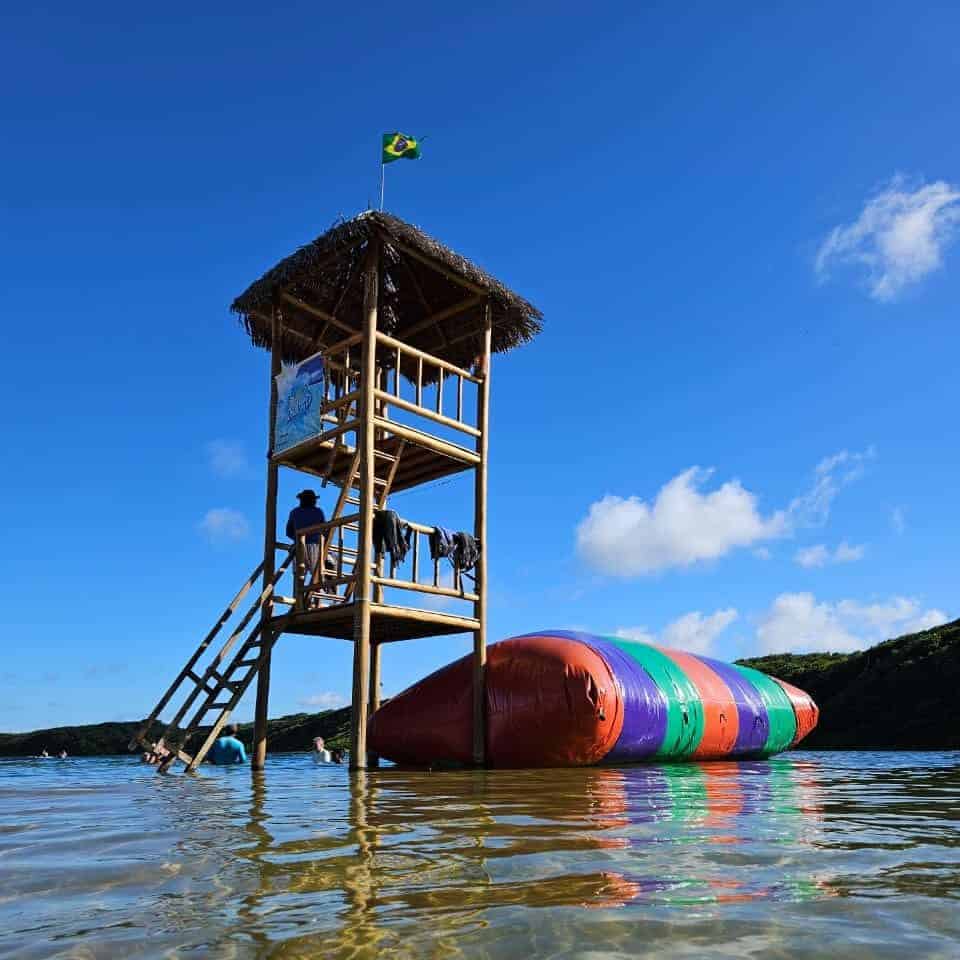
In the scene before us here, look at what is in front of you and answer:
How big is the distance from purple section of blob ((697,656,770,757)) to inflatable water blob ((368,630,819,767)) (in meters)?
0.70

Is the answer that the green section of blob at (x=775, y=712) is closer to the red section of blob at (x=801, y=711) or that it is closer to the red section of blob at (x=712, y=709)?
the red section of blob at (x=801, y=711)

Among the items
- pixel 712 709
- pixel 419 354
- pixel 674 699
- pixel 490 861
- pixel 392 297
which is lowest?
pixel 490 861

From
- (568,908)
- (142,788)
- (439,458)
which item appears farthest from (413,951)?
(439,458)

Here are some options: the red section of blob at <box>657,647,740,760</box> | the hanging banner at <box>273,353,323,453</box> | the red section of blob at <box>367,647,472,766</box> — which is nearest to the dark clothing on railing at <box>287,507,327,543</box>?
the hanging banner at <box>273,353,323,453</box>

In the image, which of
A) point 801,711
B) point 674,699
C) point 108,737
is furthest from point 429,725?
point 108,737

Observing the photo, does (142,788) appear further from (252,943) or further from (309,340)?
(309,340)

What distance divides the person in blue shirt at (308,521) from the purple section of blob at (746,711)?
655cm

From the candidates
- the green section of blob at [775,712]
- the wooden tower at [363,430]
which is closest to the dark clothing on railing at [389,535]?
the wooden tower at [363,430]

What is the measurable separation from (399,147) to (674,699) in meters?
9.26

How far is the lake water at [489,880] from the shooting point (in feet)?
6.36

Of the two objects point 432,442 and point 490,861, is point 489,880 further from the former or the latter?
point 432,442

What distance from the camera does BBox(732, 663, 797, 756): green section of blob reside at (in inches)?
575

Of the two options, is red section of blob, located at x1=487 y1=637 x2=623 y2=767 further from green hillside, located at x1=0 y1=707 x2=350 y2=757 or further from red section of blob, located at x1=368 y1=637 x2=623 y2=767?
green hillside, located at x1=0 y1=707 x2=350 y2=757

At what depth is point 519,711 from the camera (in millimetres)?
10859
